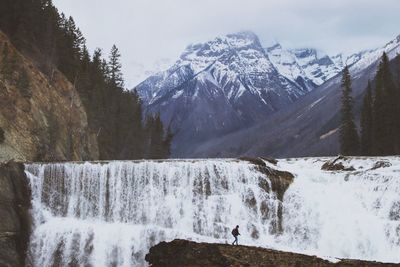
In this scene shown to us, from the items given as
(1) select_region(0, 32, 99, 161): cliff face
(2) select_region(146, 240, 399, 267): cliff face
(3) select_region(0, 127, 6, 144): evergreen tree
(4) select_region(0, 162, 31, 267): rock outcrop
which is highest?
(1) select_region(0, 32, 99, 161): cliff face

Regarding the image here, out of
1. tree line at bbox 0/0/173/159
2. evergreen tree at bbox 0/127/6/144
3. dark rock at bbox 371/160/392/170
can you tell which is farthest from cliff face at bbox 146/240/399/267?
tree line at bbox 0/0/173/159

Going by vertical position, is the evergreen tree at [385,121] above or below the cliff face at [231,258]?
above

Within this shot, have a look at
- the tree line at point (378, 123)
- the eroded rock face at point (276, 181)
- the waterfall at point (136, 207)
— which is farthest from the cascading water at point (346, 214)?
the tree line at point (378, 123)

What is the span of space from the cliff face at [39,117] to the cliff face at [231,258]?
73.2ft

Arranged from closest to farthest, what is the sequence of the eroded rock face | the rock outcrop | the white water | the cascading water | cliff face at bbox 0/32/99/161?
the rock outcrop < the white water < the cascading water < the eroded rock face < cliff face at bbox 0/32/99/161

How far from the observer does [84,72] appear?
79250 mm

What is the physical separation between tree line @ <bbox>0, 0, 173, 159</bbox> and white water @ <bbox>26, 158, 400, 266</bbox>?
677 inches

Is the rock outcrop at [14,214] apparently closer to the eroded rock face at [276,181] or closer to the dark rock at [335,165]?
the eroded rock face at [276,181]

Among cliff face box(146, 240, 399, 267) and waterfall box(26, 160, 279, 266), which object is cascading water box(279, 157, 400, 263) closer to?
waterfall box(26, 160, 279, 266)

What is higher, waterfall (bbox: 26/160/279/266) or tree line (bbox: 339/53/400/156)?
tree line (bbox: 339/53/400/156)

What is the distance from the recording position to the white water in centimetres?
4072

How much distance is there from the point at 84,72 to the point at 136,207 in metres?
39.2

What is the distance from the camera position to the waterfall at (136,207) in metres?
40.3

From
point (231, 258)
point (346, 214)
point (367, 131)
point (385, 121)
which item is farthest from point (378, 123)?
point (231, 258)
